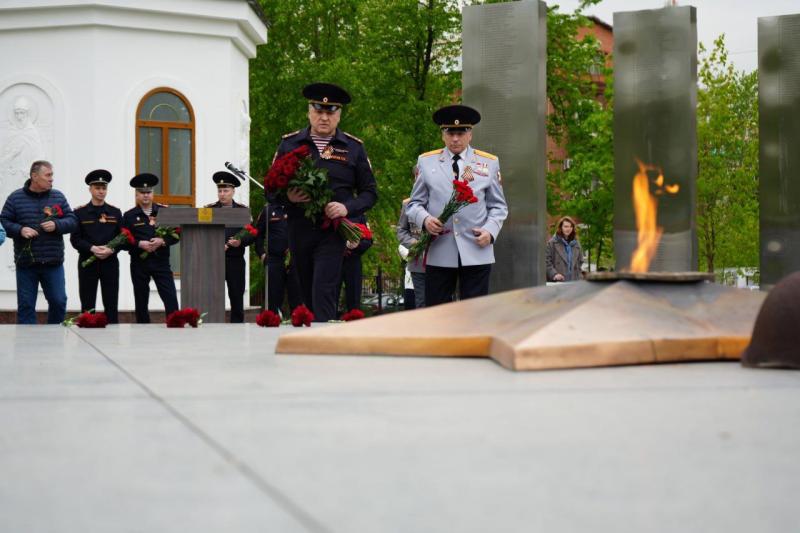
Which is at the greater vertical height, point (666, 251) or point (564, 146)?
point (564, 146)

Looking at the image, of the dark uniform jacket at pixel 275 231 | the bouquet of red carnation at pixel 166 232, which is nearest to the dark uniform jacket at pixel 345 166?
the bouquet of red carnation at pixel 166 232

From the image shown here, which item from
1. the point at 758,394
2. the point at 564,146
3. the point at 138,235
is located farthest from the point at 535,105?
the point at 564,146

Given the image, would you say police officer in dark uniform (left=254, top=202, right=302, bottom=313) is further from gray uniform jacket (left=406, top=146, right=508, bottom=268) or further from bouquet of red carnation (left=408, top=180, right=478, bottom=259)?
bouquet of red carnation (left=408, top=180, right=478, bottom=259)

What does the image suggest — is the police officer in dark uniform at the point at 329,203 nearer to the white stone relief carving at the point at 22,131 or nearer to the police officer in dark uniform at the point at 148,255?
the police officer in dark uniform at the point at 148,255

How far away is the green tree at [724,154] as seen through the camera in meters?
34.3

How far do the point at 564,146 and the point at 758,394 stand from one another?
30.1m

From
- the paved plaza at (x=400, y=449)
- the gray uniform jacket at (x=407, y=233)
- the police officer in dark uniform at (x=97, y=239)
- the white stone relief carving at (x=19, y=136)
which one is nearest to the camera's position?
the paved plaza at (x=400, y=449)

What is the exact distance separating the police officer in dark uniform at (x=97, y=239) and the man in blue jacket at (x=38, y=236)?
3.06 feet

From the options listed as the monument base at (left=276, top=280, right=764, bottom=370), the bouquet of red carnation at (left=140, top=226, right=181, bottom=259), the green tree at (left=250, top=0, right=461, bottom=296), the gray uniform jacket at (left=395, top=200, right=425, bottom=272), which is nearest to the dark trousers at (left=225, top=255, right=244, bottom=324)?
the bouquet of red carnation at (left=140, top=226, right=181, bottom=259)

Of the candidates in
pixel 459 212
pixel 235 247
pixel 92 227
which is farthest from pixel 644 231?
pixel 235 247

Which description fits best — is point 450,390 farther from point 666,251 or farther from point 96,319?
point 666,251

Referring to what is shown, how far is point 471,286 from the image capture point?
9.37 meters

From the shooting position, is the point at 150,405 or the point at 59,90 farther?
the point at 59,90

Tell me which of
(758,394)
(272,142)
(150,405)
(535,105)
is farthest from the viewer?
(272,142)
